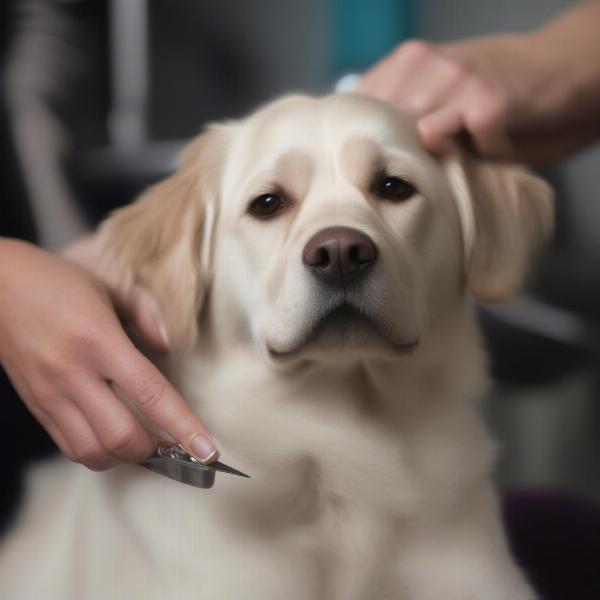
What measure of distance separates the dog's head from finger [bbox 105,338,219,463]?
84 mm

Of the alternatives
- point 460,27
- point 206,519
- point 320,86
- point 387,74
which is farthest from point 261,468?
point 460,27

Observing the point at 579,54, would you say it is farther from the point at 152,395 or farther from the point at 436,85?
the point at 152,395

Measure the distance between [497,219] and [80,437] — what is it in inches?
15.9

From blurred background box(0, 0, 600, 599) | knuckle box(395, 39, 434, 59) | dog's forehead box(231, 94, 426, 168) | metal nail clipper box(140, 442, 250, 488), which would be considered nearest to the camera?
metal nail clipper box(140, 442, 250, 488)

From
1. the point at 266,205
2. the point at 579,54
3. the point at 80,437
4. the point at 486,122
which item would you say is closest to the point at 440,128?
the point at 486,122

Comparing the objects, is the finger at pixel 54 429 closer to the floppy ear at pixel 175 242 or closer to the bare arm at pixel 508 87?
the floppy ear at pixel 175 242

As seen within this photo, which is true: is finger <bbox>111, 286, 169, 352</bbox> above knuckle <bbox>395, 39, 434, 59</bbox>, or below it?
below

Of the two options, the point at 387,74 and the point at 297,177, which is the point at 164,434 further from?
the point at 387,74

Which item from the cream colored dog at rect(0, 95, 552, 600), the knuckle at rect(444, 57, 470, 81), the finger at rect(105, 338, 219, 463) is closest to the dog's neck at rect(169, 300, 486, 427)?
the cream colored dog at rect(0, 95, 552, 600)

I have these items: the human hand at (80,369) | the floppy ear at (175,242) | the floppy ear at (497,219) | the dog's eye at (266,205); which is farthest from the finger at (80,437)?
the floppy ear at (497,219)

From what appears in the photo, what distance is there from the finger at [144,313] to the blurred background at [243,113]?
0.20 metres

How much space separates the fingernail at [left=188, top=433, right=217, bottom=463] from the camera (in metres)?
0.54

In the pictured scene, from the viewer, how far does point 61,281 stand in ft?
2.03

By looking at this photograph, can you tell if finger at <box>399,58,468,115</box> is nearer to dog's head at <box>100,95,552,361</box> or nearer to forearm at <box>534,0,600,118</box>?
dog's head at <box>100,95,552,361</box>
